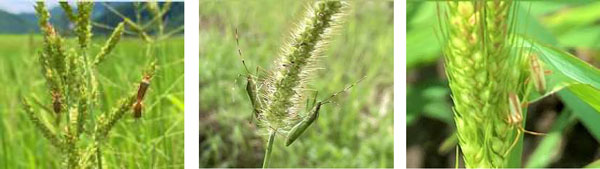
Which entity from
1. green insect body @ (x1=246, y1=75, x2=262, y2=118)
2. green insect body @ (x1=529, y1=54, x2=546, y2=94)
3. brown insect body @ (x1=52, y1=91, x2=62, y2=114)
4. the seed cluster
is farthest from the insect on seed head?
brown insect body @ (x1=52, y1=91, x2=62, y2=114)

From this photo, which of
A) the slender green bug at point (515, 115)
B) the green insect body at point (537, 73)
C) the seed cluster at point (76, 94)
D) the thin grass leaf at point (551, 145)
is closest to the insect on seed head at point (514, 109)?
the slender green bug at point (515, 115)

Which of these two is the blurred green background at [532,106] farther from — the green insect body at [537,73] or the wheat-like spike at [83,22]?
the wheat-like spike at [83,22]

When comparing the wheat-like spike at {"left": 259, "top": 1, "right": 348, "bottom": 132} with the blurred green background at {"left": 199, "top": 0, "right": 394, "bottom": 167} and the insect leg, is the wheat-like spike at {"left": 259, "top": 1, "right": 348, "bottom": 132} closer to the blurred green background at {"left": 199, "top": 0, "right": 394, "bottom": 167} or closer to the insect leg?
the insect leg

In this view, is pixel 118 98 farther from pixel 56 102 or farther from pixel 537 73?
pixel 537 73

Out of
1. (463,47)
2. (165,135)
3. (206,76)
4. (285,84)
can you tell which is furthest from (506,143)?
(206,76)

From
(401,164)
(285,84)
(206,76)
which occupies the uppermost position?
(285,84)

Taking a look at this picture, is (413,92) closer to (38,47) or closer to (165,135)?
(165,135)

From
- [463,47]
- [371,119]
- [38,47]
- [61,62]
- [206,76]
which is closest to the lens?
[463,47]
